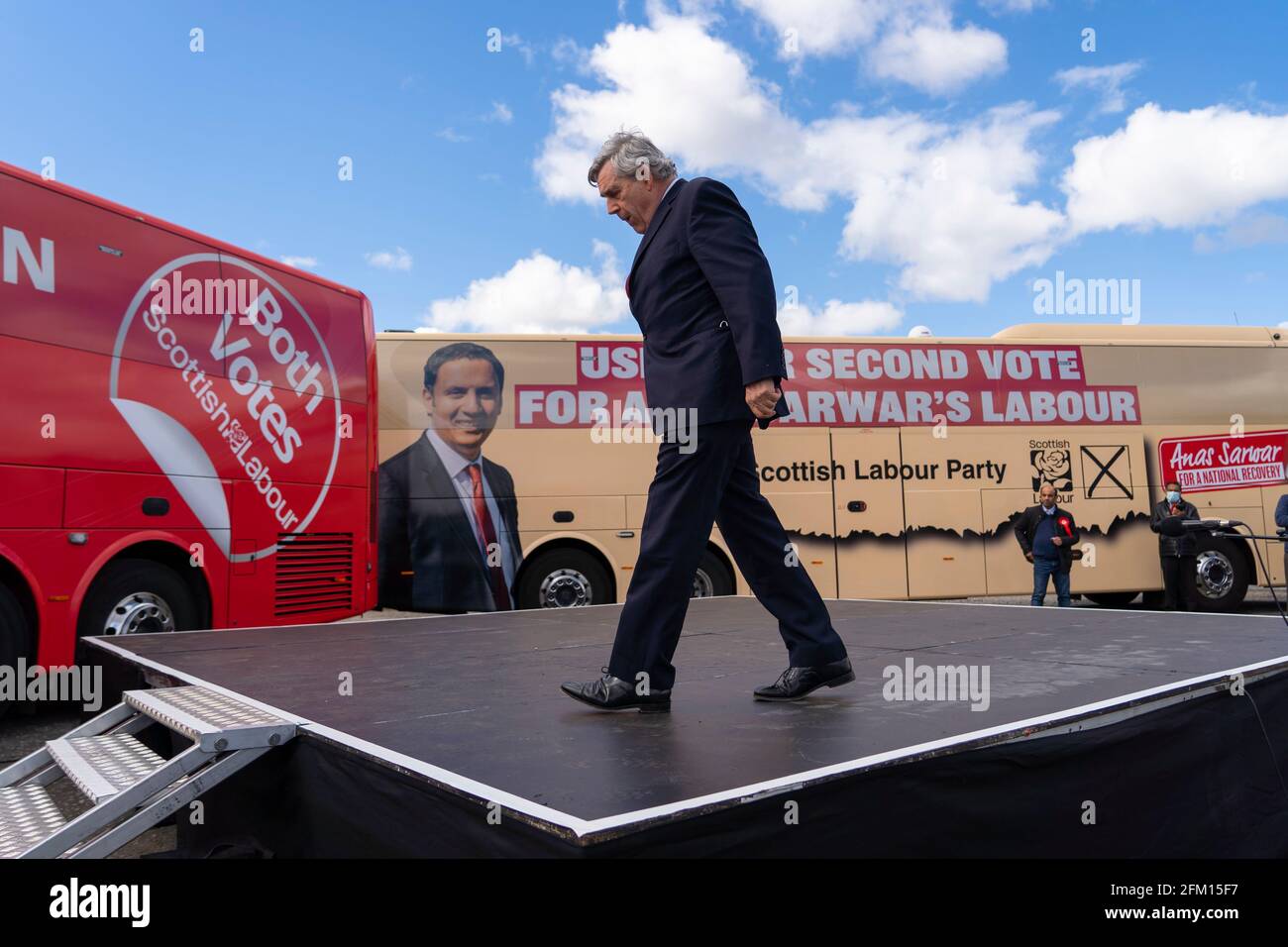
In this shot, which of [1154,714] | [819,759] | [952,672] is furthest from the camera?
[952,672]

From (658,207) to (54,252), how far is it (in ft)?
14.1

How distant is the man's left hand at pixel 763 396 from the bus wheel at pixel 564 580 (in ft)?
22.4

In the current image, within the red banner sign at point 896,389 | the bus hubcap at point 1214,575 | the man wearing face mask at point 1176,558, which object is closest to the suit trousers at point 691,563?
the red banner sign at point 896,389

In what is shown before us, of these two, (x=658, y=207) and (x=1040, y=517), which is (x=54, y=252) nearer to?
(x=658, y=207)

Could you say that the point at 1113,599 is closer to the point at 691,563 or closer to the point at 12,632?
the point at 691,563

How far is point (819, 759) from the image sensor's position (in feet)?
6.21

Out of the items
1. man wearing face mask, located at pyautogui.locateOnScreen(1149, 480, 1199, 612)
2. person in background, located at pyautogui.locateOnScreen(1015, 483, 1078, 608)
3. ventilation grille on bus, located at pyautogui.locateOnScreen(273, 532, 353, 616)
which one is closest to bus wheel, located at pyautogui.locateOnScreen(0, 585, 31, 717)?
ventilation grille on bus, located at pyautogui.locateOnScreen(273, 532, 353, 616)

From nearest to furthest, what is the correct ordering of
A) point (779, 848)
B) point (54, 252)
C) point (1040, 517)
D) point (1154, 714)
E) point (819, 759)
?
point (779, 848) < point (819, 759) < point (1154, 714) < point (54, 252) < point (1040, 517)

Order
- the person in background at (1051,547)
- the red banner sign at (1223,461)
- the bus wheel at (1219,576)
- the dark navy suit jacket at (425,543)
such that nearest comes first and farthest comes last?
the dark navy suit jacket at (425,543) → the person in background at (1051,547) → the bus wheel at (1219,576) → the red banner sign at (1223,461)

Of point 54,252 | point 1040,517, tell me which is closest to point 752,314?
point 54,252

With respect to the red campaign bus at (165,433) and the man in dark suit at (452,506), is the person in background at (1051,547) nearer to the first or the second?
the man in dark suit at (452,506)

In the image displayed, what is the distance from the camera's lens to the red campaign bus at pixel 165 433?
5.10 m
